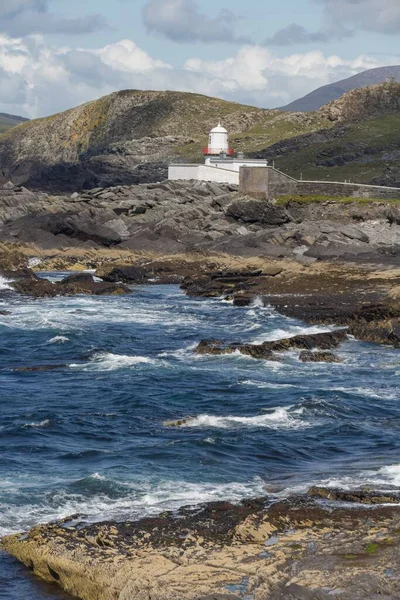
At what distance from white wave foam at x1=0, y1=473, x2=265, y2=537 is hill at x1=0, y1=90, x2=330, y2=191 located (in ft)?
250

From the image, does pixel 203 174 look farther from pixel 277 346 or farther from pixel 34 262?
pixel 277 346

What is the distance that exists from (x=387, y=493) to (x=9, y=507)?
6.90m

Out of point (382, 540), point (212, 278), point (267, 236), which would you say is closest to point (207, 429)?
point (382, 540)

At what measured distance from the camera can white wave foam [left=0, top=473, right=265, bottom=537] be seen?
1793 centimetres

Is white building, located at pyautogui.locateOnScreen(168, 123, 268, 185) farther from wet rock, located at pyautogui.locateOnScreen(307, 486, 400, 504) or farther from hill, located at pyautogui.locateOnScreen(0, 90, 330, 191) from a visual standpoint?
wet rock, located at pyautogui.locateOnScreen(307, 486, 400, 504)

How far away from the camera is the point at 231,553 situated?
15.7 metres

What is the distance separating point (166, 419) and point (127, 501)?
694cm

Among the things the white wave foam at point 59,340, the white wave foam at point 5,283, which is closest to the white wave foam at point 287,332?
the white wave foam at point 59,340

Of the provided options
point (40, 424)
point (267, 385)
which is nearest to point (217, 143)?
point (267, 385)

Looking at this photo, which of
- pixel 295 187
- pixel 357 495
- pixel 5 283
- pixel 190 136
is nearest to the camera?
pixel 357 495

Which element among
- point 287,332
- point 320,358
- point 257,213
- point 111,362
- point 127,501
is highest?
point 257,213

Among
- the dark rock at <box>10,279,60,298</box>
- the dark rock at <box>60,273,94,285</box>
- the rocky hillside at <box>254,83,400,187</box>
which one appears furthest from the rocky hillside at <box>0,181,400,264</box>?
the rocky hillside at <box>254,83,400,187</box>

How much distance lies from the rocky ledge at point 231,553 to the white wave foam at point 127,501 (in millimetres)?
587

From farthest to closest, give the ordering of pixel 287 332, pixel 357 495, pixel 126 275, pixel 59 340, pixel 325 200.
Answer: pixel 325 200, pixel 126 275, pixel 287 332, pixel 59 340, pixel 357 495
